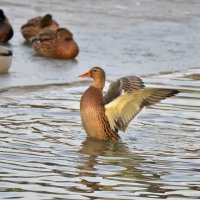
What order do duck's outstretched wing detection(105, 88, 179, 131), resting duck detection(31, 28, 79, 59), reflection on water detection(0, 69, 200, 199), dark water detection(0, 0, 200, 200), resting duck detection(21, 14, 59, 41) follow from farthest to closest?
resting duck detection(21, 14, 59, 41) → resting duck detection(31, 28, 79, 59) → duck's outstretched wing detection(105, 88, 179, 131) → dark water detection(0, 0, 200, 200) → reflection on water detection(0, 69, 200, 199)

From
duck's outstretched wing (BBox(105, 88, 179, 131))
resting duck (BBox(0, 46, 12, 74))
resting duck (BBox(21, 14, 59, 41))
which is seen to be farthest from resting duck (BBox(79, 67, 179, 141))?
resting duck (BBox(21, 14, 59, 41))

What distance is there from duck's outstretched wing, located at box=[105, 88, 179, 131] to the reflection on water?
0.74 ft

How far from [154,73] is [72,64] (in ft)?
4.65

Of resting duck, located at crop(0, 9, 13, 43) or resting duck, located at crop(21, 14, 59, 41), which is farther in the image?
resting duck, located at crop(21, 14, 59, 41)

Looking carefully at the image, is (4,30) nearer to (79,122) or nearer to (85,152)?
(79,122)

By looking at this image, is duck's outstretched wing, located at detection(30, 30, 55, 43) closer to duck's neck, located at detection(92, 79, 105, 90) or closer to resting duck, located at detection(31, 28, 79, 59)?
resting duck, located at detection(31, 28, 79, 59)

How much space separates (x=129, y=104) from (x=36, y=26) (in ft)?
22.3

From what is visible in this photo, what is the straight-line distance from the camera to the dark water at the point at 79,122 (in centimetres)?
769

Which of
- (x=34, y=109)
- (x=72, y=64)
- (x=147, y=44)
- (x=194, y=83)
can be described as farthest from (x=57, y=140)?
(x=147, y=44)

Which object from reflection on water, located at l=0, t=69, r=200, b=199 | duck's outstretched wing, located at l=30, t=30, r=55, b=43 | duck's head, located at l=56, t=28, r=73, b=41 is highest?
duck's head, located at l=56, t=28, r=73, b=41

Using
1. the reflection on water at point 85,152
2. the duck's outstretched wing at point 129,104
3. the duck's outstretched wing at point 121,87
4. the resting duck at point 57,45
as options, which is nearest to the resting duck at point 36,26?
the resting duck at point 57,45

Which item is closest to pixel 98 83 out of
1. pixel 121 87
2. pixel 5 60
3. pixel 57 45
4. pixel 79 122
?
pixel 121 87

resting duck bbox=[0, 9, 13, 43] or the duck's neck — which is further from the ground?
the duck's neck

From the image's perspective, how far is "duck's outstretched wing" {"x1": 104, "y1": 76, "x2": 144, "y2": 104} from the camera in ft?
33.4
